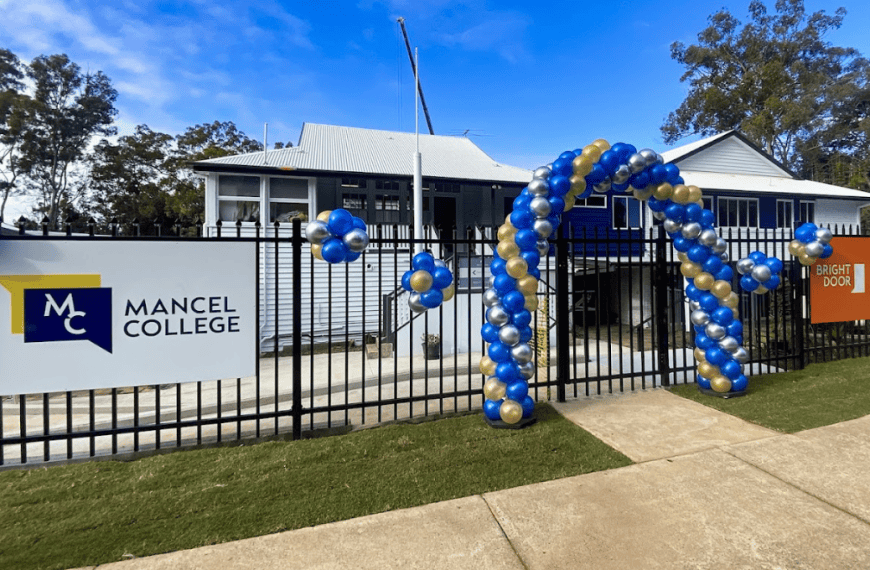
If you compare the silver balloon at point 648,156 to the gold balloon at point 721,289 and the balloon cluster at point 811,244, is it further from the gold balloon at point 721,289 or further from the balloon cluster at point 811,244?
the balloon cluster at point 811,244

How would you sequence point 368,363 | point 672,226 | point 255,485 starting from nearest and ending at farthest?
1. point 255,485
2. point 672,226
3. point 368,363

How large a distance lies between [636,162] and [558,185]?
1.01 m

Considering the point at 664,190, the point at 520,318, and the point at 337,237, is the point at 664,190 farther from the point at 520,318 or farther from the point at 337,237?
the point at 337,237

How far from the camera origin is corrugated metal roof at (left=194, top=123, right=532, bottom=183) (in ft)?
41.7

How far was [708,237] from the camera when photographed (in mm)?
4855

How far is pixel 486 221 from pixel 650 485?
13152mm

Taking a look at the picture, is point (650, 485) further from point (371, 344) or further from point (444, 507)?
point (371, 344)

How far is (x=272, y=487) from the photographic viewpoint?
10.5 feet

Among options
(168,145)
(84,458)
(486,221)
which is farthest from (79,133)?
(84,458)

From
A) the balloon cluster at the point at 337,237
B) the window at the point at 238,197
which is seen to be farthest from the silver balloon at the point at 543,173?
the window at the point at 238,197

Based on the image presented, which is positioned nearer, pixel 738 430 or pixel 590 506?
pixel 590 506

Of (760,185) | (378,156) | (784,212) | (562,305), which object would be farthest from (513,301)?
(784,212)

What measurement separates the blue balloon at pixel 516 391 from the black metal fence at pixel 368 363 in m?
0.58

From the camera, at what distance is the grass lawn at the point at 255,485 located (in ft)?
8.66
